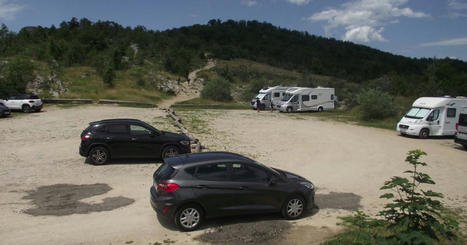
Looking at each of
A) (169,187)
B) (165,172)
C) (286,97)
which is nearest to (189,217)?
(169,187)

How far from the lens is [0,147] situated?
16078 mm

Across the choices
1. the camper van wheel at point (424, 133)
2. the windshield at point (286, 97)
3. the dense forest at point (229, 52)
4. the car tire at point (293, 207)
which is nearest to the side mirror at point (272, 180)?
the car tire at point (293, 207)

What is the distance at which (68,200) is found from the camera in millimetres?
9438

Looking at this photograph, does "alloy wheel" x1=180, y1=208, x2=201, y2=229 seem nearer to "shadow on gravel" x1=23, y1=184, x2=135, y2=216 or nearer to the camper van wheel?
"shadow on gravel" x1=23, y1=184, x2=135, y2=216


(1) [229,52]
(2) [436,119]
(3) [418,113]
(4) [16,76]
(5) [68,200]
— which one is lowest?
(5) [68,200]

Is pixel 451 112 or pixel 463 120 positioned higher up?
pixel 451 112

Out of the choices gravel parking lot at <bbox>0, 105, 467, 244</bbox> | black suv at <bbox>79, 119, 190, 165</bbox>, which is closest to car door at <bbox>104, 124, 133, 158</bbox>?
→ black suv at <bbox>79, 119, 190, 165</bbox>

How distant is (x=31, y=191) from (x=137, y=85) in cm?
3809

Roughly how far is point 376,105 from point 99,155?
79.2 ft

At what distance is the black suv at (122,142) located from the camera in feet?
42.8

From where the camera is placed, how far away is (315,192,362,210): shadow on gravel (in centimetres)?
930

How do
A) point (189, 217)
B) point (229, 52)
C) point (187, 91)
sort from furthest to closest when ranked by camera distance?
point (229, 52), point (187, 91), point (189, 217)

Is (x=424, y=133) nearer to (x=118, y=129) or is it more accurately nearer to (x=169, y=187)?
(x=118, y=129)

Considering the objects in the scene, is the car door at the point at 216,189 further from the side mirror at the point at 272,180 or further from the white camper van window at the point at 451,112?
the white camper van window at the point at 451,112
